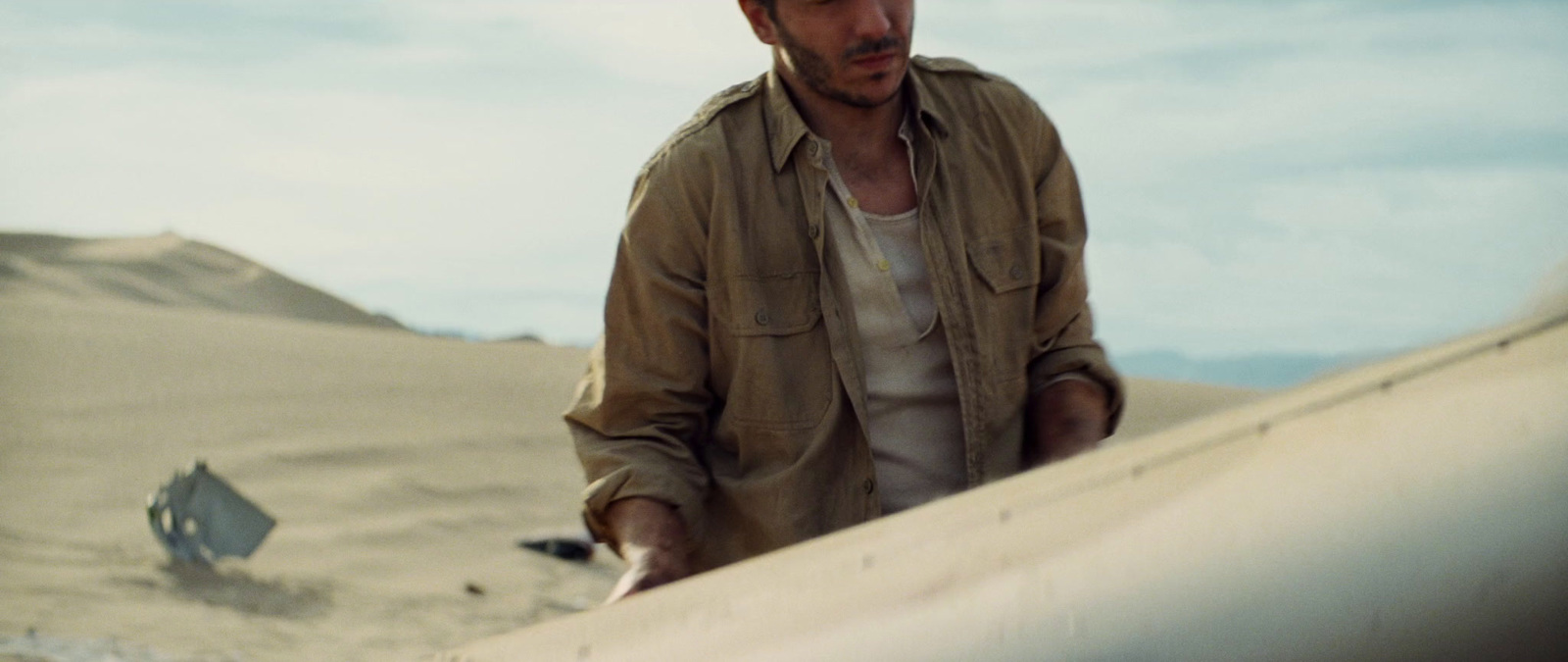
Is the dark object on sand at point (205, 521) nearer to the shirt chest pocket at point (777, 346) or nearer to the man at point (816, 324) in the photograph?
the man at point (816, 324)

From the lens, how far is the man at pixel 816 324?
2.59 metres

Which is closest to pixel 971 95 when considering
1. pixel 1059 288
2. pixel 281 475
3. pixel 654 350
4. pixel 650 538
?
pixel 1059 288

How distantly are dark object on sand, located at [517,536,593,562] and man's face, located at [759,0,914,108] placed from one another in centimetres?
328

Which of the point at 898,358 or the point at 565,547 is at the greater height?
the point at 898,358

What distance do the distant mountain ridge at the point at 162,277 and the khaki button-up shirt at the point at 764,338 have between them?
27.2 ft

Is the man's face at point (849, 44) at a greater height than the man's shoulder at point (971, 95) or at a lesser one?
greater

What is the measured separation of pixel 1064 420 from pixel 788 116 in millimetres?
623

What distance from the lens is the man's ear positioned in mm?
2665

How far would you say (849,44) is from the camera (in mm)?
2561

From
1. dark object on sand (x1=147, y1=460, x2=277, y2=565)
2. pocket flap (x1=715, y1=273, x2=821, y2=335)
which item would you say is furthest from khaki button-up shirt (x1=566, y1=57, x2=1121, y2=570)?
dark object on sand (x1=147, y1=460, x2=277, y2=565)

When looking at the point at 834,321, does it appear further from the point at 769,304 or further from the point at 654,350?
the point at 654,350

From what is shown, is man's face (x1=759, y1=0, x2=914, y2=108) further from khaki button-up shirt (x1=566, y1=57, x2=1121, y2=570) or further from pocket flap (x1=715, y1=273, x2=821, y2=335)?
pocket flap (x1=715, y1=273, x2=821, y2=335)

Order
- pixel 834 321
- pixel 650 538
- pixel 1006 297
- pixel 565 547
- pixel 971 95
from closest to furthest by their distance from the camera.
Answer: pixel 650 538, pixel 834 321, pixel 1006 297, pixel 971 95, pixel 565 547

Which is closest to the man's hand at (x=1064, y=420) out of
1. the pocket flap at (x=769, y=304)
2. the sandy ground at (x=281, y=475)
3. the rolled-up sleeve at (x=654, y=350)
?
the pocket flap at (x=769, y=304)
